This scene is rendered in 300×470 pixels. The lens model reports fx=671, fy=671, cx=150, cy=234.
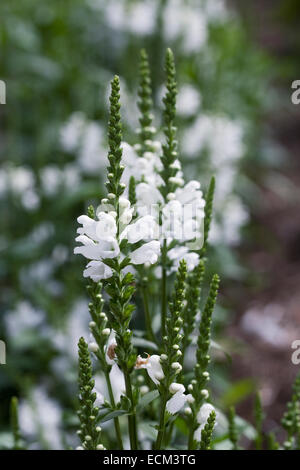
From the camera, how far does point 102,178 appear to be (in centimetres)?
354

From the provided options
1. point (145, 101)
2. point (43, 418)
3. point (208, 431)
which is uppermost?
point (145, 101)

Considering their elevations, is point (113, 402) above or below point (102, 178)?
below

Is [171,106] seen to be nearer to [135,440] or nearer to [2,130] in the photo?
[135,440]

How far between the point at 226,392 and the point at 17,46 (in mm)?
2566

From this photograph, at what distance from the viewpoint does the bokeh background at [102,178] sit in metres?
3.18

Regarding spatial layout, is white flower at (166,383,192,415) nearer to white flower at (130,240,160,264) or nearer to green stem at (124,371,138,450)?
green stem at (124,371,138,450)

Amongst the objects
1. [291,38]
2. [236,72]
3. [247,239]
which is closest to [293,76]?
[291,38]

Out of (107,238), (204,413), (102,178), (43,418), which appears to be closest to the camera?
(107,238)

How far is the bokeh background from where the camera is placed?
3.18 m

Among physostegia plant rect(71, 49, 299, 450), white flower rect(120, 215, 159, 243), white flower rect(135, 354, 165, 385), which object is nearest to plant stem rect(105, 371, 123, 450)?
physostegia plant rect(71, 49, 299, 450)

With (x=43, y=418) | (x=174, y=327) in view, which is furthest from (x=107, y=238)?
(x=43, y=418)

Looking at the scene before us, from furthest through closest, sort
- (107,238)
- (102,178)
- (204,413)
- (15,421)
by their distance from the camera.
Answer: (102,178) → (15,421) → (204,413) → (107,238)

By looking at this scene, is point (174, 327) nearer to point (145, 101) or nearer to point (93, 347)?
point (93, 347)

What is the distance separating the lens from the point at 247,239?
16.4ft
